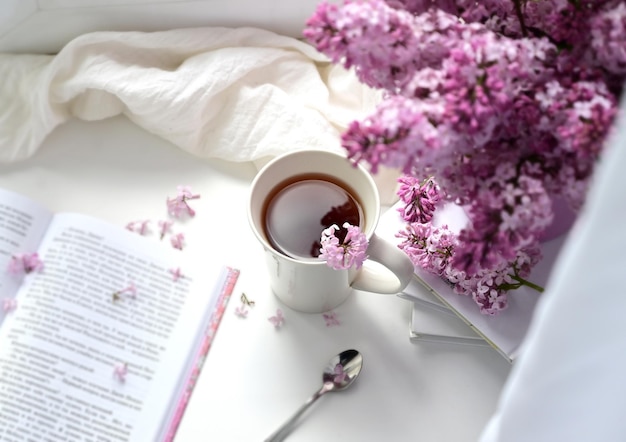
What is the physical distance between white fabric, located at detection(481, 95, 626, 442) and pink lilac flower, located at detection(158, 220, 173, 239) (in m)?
0.47

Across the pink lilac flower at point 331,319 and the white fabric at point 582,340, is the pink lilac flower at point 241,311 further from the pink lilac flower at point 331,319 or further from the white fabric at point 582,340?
the white fabric at point 582,340

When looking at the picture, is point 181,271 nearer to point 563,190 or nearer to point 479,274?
point 479,274

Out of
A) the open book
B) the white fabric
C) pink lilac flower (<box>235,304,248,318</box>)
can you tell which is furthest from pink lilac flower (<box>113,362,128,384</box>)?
the white fabric

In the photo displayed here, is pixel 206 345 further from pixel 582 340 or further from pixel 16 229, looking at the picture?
pixel 582 340

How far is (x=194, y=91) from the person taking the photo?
79 cm

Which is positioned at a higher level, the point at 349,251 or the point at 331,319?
the point at 349,251

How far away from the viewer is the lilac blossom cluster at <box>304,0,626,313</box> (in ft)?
1.31

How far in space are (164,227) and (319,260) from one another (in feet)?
0.78

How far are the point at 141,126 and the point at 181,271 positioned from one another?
0.21m

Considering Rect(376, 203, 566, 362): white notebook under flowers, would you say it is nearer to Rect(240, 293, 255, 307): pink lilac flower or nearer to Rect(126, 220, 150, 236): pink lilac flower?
Rect(240, 293, 255, 307): pink lilac flower

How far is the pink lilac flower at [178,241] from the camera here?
0.80 meters

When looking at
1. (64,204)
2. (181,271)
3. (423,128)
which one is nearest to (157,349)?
(181,271)

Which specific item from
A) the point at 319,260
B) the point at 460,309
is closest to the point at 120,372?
the point at 319,260

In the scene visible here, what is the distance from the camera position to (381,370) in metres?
0.75
